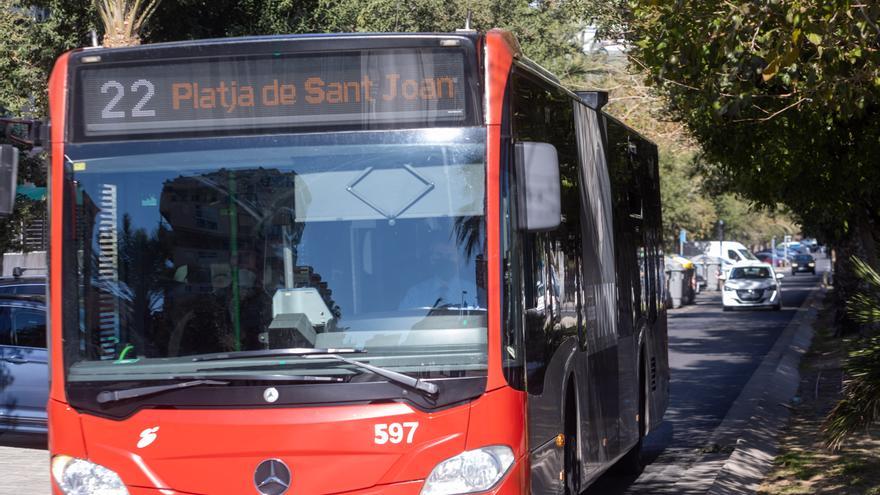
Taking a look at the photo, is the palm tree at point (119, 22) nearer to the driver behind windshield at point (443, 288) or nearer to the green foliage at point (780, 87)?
the green foliage at point (780, 87)

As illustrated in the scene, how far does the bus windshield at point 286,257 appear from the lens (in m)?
5.97

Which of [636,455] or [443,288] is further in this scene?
[636,455]

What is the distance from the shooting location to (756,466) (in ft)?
37.5

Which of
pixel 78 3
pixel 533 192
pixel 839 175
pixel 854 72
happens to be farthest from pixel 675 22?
pixel 78 3

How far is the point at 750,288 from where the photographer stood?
153 ft

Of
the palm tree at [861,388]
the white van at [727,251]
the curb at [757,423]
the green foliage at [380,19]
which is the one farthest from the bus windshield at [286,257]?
the white van at [727,251]

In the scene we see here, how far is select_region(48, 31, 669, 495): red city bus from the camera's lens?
5.81 m

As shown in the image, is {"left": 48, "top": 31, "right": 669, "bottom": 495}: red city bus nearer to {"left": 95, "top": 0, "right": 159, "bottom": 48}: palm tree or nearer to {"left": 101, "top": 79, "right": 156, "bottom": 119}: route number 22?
{"left": 101, "top": 79, "right": 156, "bottom": 119}: route number 22

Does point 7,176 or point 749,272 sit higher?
point 7,176

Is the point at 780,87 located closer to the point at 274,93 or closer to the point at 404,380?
the point at 274,93

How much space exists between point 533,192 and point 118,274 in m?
2.04

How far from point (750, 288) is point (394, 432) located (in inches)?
1669

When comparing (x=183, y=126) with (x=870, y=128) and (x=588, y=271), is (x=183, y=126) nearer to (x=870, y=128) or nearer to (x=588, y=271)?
(x=588, y=271)

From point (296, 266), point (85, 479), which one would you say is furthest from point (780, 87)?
point (85, 479)
